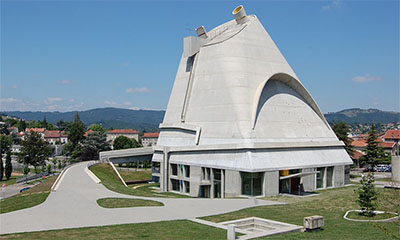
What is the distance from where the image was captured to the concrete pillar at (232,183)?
3856 centimetres

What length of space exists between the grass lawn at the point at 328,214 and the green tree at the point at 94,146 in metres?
60.5

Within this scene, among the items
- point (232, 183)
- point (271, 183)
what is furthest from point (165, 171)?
point (271, 183)

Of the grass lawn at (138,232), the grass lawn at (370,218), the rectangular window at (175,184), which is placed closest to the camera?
the grass lawn at (138,232)

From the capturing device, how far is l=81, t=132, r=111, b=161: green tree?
88.1m

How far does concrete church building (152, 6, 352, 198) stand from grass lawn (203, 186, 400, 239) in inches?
163

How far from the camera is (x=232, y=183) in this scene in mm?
39188

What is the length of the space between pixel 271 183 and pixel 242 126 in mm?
6863

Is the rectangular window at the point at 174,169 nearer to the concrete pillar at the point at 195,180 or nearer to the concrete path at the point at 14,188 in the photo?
the concrete pillar at the point at 195,180

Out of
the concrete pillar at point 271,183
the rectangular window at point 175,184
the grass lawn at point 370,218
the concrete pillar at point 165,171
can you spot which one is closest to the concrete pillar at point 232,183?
the concrete pillar at point 271,183

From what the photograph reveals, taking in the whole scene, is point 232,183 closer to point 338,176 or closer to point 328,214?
point 328,214

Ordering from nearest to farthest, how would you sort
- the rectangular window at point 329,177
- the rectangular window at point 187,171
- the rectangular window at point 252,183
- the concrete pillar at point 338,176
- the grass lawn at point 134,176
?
the rectangular window at point 252,183 → the rectangular window at point 329,177 → the concrete pillar at point 338,176 → the rectangular window at point 187,171 → the grass lawn at point 134,176

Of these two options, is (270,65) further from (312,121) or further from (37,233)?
(37,233)

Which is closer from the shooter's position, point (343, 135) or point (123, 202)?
point (123, 202)

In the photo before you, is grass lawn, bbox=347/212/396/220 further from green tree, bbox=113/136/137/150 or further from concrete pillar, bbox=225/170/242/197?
green tree, bbox=113/136/137/150
